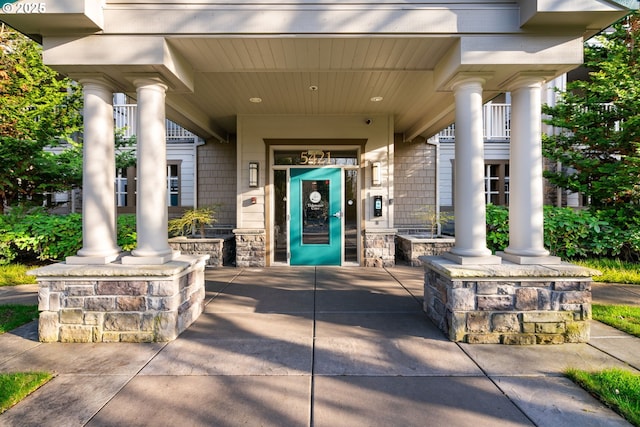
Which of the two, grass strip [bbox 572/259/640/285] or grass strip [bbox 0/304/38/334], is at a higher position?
grass strip [bbox 572/259/640/285]

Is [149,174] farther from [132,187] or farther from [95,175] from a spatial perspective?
[132,187]

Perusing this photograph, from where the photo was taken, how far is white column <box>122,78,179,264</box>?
3207 mm

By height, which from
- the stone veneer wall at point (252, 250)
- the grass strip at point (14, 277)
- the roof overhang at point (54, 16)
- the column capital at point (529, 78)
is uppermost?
the roof overhang at point (54, 16)

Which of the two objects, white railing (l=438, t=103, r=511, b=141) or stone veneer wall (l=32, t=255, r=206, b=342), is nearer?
stone veneer wall (l=32, t=255, r=206, b=342)

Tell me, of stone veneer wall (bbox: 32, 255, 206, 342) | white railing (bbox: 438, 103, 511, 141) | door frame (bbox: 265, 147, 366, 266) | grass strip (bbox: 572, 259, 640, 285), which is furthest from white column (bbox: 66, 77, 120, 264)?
white railing (bbox: 438, 103, 511, 141)

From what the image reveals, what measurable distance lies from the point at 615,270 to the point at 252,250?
6228mm

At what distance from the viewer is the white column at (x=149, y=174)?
3207 mm

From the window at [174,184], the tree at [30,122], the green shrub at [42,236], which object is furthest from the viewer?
the window at [174,184]

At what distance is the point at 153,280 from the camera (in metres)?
2.99

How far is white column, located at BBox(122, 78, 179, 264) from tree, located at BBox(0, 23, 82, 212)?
461cm

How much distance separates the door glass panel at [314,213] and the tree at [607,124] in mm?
4635

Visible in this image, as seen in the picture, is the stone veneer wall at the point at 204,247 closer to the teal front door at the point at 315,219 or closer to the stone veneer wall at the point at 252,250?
the stone veneer wall at the point at 252,250

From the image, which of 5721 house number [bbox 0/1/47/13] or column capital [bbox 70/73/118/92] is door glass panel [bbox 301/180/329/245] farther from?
5721 house number [bbox 0/1/47/13]

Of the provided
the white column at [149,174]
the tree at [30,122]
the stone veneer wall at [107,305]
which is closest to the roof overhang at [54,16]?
the white column at [149,174]
